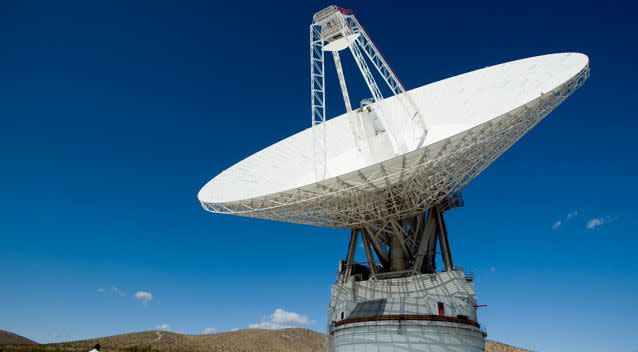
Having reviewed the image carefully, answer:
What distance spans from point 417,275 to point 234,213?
12.8 meters

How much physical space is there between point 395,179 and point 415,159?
2424 mm

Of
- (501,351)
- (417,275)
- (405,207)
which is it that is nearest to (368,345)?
(417,275)

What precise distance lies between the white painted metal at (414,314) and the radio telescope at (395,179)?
65 millimetres

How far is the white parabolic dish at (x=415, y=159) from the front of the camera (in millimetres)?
23469

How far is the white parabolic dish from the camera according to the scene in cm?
2347

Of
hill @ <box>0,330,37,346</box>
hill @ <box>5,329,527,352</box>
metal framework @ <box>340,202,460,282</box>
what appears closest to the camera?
metal framework @ <box>340,202,460,282</box>

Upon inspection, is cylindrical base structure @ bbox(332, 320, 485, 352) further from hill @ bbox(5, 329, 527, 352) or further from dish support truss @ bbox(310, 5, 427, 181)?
hill @ bbox(5, 329, 527, 352)

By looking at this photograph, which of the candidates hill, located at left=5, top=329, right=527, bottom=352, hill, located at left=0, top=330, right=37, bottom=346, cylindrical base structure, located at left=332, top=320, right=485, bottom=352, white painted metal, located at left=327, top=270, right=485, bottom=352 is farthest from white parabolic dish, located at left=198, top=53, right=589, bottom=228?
hill, located at left=0, top=330, right=37, bottom=346

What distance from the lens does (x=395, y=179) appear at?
84.7 ft

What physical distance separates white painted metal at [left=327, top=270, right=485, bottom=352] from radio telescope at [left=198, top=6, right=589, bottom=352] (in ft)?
0.21

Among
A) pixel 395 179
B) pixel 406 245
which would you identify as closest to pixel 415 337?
pixel 406 245

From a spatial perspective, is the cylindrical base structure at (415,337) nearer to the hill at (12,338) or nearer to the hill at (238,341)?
the hill at (238,341)

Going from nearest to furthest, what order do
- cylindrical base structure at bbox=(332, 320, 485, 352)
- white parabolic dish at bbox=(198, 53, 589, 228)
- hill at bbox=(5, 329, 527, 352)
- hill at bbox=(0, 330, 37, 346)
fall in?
white parabolic dish at bbox=(198, 53, 589, 228)
cylindrical base structure at bbox=(332, 320, 485, 352)
hill at bbox=(5, 329, 527, 352)
hill at bbox=(0, 330, 37, 346)

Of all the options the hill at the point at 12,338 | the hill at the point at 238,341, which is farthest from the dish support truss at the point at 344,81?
the hill at the point at 12,338
